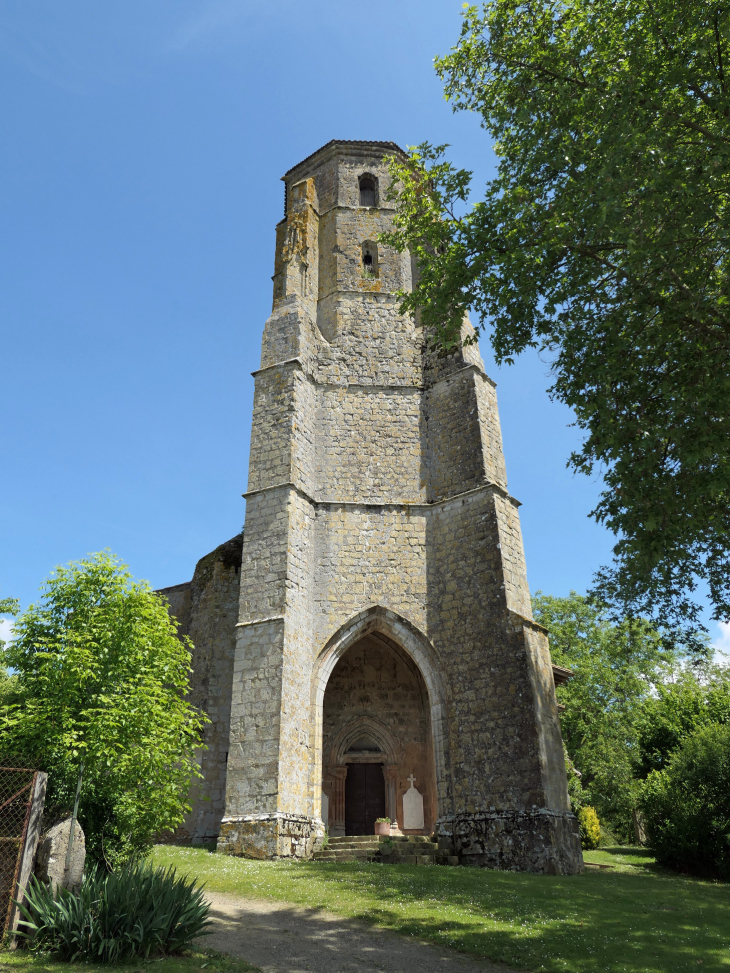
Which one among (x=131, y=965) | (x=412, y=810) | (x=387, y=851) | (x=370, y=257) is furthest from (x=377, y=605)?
(x=370, y=257)

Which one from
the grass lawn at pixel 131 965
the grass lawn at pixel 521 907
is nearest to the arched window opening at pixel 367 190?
the grass lawn at pixel 521 907

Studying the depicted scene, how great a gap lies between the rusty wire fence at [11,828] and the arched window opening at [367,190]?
722 inches

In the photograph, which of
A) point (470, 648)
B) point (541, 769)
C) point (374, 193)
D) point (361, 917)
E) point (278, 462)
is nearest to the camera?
point (361, 917)

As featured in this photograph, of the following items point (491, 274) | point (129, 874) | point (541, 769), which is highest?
point (491, 274)

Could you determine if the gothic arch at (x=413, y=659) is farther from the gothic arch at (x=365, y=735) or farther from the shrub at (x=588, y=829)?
the shrub at (x=588, y=829)

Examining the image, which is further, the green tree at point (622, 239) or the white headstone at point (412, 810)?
the white headstone at point (412, 810)

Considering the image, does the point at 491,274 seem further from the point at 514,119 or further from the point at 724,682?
the point at 724,682

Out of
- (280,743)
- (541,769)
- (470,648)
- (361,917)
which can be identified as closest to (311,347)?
(470,648)

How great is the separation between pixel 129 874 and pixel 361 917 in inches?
113

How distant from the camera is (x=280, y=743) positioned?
42.3 ft

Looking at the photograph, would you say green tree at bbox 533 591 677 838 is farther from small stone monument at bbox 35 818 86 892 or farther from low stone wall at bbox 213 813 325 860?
small stone monument at bbox 35 818 86 892

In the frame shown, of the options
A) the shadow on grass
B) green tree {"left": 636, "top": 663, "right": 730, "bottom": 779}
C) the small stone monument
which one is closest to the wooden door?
the shadow on grass

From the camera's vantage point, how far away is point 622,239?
816cm

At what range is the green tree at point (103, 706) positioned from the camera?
8.62 m
